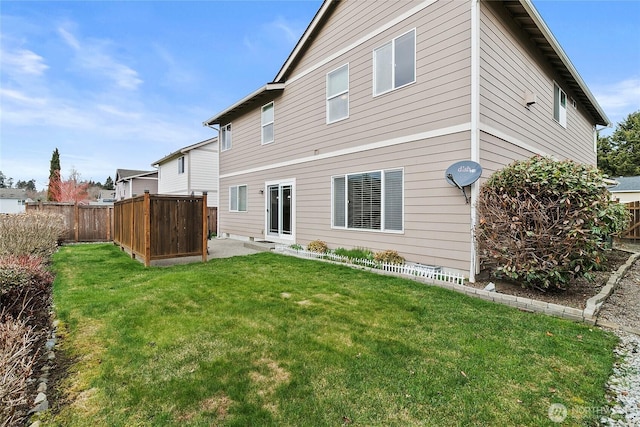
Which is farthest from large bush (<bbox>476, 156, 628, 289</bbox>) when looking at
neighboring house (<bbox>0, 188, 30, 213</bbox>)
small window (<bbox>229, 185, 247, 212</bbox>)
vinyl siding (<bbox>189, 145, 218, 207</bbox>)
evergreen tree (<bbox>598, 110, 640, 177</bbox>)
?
neighboring house (<bbox>0, 188, 30, 213</bbox>)

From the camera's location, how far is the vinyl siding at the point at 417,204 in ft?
20.9

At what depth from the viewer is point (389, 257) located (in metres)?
7.39

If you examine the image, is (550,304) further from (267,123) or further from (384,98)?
(267,123)

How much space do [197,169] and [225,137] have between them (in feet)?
22.3

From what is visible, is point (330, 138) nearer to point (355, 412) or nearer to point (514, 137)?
point (514, 137)

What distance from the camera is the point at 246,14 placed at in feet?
45.2

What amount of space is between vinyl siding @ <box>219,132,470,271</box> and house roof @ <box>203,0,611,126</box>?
3580 mm

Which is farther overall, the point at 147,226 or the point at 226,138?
the point at 226,138

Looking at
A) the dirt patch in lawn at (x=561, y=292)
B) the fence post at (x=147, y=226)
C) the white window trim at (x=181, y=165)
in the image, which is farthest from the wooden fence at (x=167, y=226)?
the white window trim at (x=181, y=165)

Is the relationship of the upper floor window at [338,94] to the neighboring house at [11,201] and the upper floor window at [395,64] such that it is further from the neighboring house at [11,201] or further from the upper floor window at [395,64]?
the neighboring house at [11,201]

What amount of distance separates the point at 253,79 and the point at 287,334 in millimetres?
22005

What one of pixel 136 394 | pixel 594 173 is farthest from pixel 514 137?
pixel 136 394

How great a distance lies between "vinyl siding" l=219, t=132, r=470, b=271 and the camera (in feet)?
20.9

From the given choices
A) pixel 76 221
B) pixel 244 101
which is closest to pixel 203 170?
pixel 76 221
